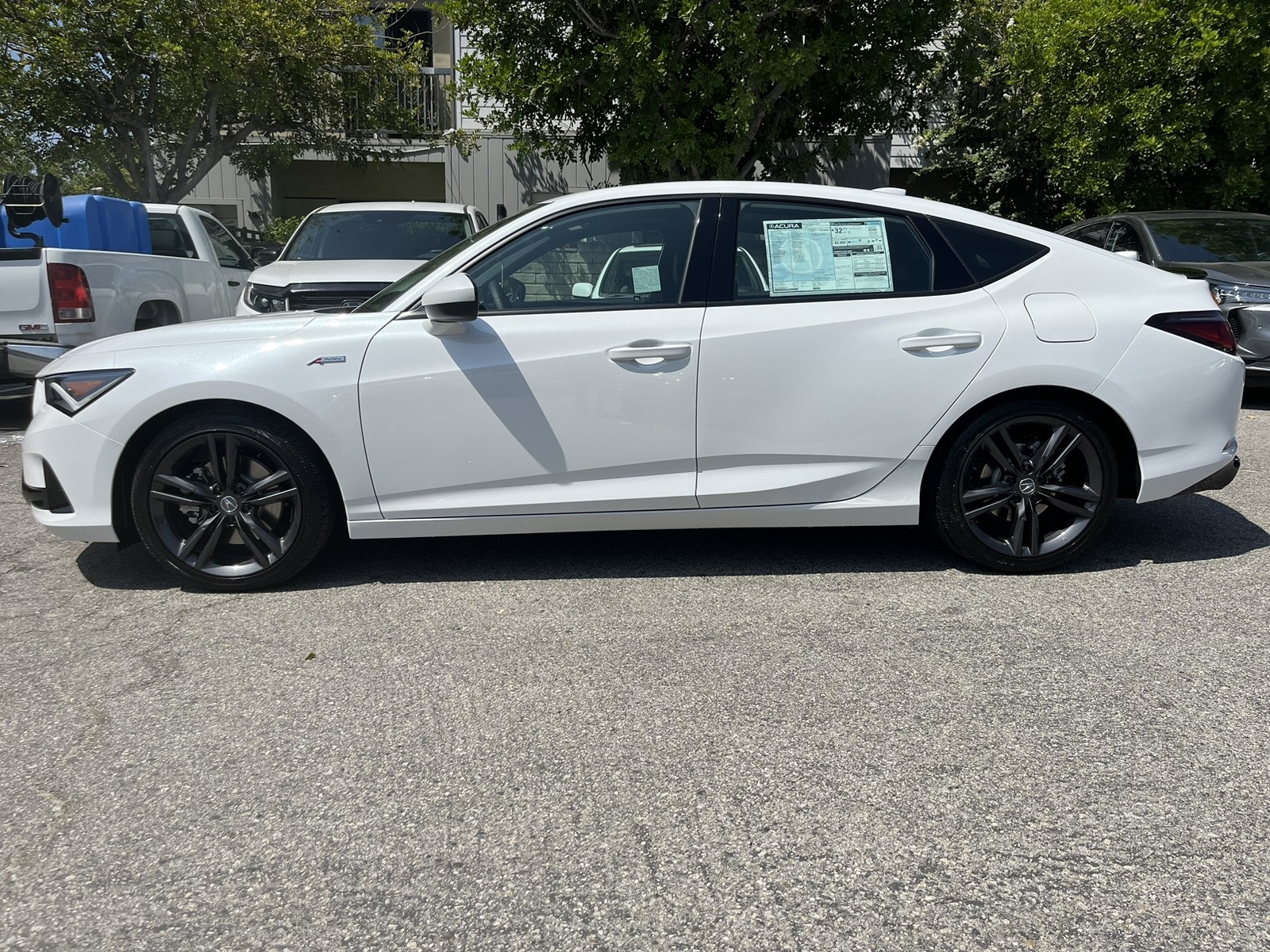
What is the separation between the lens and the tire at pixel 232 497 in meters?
4.19

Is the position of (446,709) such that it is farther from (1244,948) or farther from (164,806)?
(1244,948)

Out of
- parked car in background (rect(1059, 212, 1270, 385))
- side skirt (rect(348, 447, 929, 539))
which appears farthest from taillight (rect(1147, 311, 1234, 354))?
parked car in background (rect(1059, 212, 1270, 385))

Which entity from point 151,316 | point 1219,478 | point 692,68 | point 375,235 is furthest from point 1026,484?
point 692,68

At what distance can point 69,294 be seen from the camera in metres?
7.55

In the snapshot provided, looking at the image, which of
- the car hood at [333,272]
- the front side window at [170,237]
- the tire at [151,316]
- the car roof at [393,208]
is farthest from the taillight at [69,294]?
the car roof at [393,208]

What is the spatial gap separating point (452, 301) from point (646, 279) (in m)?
0.80

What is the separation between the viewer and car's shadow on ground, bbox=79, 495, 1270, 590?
455cm

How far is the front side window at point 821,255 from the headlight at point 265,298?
4.52 metres

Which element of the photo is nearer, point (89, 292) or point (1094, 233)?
point (89, 292)

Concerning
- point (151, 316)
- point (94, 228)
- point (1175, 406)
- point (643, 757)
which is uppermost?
point (94, 228)

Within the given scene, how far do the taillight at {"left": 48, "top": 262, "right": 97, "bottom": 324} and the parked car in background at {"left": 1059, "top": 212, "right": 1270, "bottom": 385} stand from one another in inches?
307

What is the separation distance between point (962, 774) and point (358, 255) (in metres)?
7.50

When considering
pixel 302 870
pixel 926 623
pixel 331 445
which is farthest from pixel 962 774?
pixel 331 445

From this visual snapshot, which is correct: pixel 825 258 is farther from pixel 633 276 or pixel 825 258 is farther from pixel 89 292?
pixel 89 292
